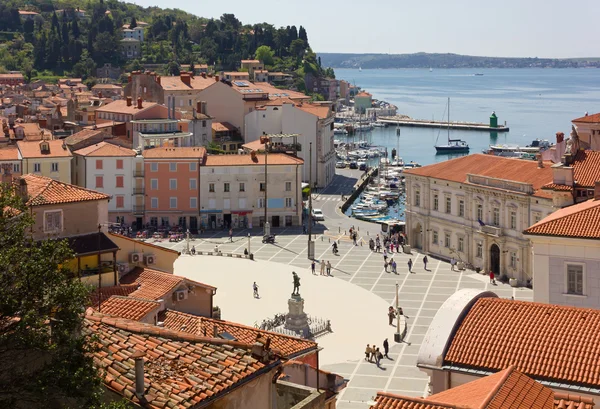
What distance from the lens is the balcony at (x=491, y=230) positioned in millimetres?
49594

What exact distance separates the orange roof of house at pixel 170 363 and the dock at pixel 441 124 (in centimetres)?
15802

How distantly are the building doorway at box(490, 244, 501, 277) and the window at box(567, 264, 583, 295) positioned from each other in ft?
90.5

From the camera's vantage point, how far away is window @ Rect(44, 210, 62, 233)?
23000 millimetres

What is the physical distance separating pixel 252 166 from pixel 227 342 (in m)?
52.7

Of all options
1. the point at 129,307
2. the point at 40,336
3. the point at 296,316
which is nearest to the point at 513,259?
the point at 296,316

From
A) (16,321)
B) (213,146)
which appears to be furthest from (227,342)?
(213,146)

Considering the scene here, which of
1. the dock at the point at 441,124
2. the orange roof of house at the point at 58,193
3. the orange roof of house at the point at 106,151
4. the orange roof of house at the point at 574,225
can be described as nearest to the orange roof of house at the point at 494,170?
the orange roof of house at the point at 106,151

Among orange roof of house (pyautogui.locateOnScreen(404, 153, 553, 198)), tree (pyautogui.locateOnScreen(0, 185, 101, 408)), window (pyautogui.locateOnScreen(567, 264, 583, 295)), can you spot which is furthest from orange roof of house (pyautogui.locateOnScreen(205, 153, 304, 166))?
tree (pyautogui.locateOnScreen(0, 185, 101, 408))

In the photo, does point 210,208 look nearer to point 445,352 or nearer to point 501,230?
point 501,230

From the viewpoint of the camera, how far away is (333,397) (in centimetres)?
1507

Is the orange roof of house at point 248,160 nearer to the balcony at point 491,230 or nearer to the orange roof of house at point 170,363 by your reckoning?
the balcony at point 491,230

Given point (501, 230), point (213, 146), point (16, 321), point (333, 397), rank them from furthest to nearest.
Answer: point (213, 146) → point (501, 230) → point (333, 397) → point (16, 321)

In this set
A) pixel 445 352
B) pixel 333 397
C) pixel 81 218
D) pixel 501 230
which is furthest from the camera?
pixel 501 230

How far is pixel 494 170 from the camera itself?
51906 millimetres
